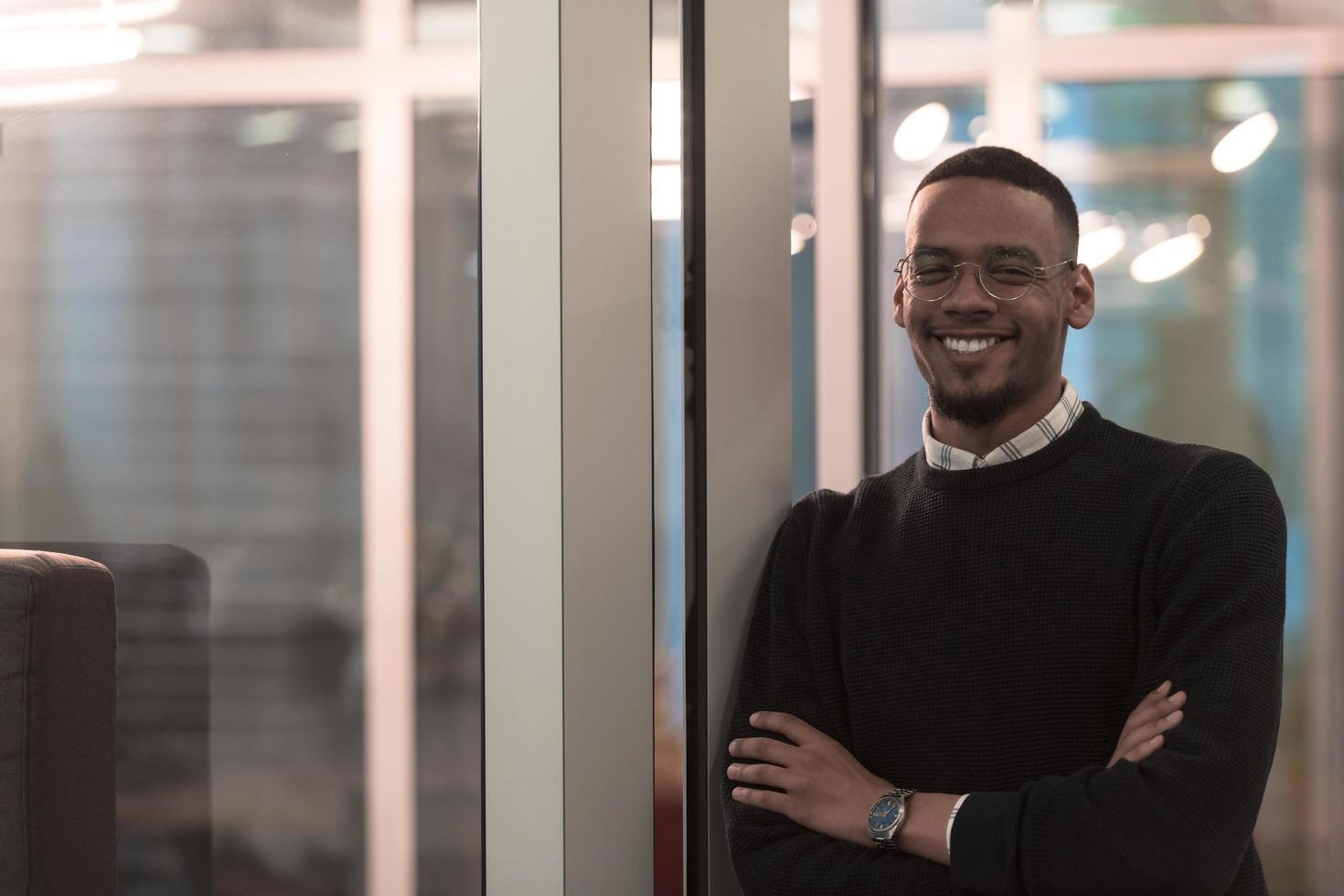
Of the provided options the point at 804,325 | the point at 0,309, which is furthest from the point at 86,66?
the point at 804,325

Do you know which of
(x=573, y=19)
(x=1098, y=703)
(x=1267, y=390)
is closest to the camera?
(x=1098, y=703)

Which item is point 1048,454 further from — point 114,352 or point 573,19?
point 114,352

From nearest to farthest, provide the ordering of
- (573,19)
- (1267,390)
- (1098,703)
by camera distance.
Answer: (1098,703)
(573,19)
(1267,390)

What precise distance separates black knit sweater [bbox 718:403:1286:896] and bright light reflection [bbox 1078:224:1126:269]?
0.48 meters

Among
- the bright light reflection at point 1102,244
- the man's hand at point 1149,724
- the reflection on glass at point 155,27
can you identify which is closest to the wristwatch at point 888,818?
the man's hand at point 1149,724

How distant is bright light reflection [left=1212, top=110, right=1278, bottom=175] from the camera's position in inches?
63.0

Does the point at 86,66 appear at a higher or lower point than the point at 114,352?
higher

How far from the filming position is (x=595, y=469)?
1.39 meters

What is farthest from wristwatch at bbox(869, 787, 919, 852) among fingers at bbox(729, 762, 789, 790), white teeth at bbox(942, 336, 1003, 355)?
white teeth at bbox(942, 336, 1003, 355)

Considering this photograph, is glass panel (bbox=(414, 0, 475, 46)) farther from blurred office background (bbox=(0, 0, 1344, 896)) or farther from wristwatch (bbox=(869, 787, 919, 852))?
wristwatch (bbox=(869, 787, 919, 852))

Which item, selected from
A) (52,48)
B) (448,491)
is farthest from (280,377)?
(52,48)

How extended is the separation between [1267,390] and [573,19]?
43.0 inches

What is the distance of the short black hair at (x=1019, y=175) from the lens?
1264mm

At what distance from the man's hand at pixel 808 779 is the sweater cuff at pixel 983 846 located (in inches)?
4.2
